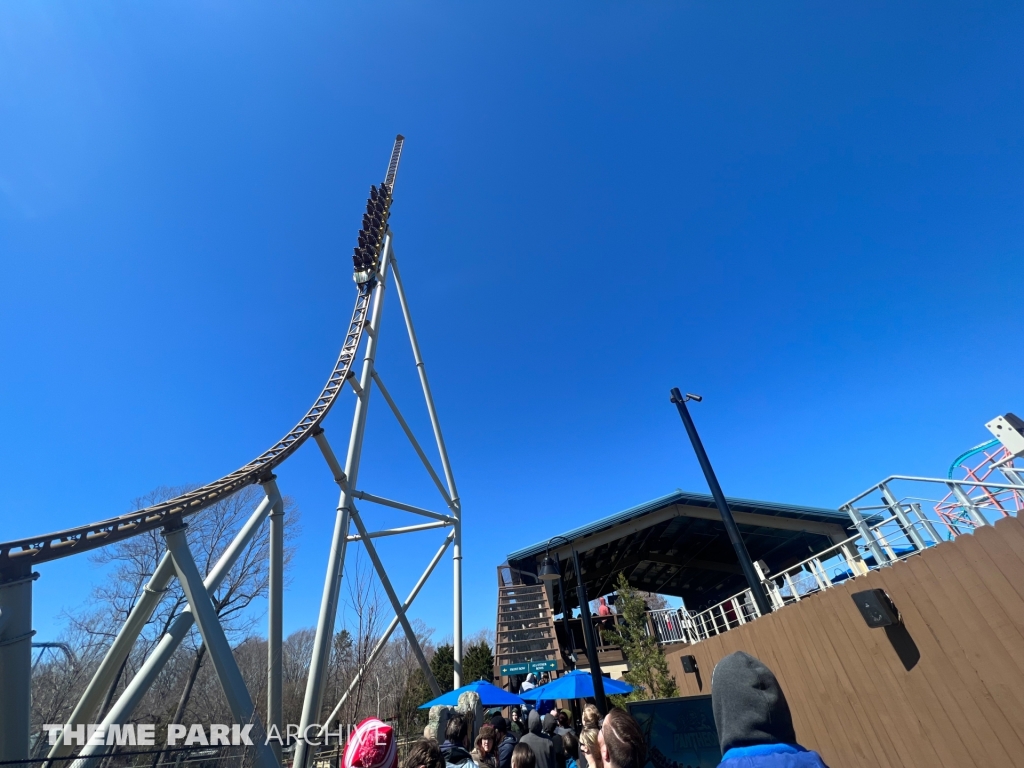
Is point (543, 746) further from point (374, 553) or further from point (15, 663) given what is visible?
point (374, 553)

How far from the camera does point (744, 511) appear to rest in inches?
775

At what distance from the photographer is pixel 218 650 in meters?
5.99

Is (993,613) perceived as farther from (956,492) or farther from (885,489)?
(885,489)

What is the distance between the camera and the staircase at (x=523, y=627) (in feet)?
48.1

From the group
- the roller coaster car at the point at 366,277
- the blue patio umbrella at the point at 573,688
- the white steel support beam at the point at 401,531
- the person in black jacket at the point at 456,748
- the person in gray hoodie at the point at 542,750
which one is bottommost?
the person in gray hoodie at the point at 542,750

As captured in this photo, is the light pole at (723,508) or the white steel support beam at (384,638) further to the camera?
the light pole at (723,508)

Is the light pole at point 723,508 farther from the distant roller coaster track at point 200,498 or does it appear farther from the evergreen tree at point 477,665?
the evergreen tree at point 477,665

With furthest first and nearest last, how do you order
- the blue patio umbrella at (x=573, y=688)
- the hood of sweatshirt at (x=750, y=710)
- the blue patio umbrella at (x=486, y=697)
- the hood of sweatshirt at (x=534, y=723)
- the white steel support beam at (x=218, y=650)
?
the blue patio umbrella at (x=486, y=697) → the blue patio umbrella at (x=573, y=688) → the white steel support beam at (x=218, y=650) → the hood of sweatshirt at (x=534, y=723) → the hood of sweatshirt at (x=750, y=710)

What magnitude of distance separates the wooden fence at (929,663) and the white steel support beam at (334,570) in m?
8.16

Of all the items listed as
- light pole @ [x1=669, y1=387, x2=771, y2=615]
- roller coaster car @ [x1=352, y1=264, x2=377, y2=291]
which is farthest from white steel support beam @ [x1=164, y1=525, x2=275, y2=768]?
roller coaster car @ [x1=352, y1=264, x2=377, y2=291]

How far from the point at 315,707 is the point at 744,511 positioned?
18.4 meters

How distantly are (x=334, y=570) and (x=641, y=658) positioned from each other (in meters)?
9.27

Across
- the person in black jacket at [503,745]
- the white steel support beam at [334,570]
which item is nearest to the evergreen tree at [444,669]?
the white steel support beam at [334,570]

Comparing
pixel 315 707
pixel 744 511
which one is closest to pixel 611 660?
pixel 744 511
